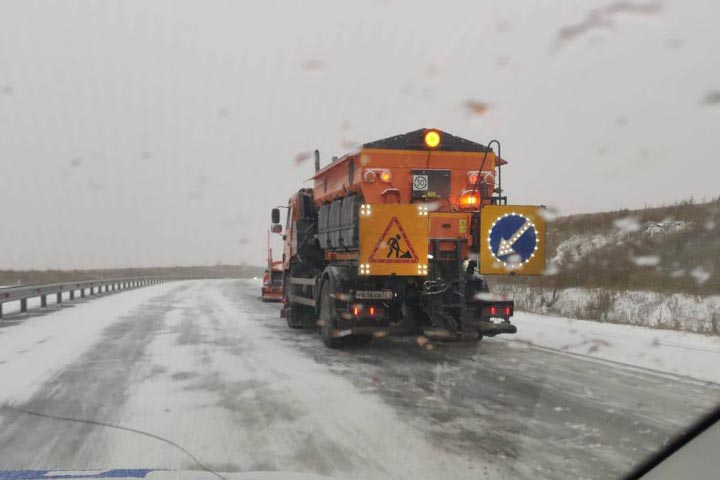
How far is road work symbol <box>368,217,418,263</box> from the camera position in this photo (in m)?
8.46

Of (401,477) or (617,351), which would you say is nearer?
(401,477)

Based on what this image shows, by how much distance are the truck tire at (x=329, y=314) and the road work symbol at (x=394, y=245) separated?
1301mm

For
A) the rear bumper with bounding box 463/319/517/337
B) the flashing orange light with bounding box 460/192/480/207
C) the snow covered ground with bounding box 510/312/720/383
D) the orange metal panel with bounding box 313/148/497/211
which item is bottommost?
the snow covered ground with bounding box 510/312/720/383

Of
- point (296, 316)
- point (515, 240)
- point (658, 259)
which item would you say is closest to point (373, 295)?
point (515, 240)

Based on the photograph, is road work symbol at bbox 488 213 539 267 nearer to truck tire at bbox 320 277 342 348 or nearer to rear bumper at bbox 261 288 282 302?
truck tire at bbox 320 277 342 348

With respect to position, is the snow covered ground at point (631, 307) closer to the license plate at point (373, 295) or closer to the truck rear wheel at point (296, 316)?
the license plate at point (373, 295)

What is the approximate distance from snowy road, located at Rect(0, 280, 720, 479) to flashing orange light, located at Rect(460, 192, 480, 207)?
92.9 inches

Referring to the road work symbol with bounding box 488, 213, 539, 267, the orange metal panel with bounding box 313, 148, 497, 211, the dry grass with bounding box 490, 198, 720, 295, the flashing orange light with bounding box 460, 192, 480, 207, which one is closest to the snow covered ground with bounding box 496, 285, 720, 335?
the dry grass with bounding box 490, 198, 720, 295

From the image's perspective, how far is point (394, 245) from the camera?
8477 mm

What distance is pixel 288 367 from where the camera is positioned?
26.2 ft

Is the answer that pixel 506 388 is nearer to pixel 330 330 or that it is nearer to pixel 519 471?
pixel 519 471

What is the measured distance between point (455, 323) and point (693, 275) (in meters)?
10.2

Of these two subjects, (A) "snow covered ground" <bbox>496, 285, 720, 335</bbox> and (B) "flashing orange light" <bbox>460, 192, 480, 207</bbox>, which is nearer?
(B) "flashing orange light" <bbox>460, 192, 480, 207</bbox>

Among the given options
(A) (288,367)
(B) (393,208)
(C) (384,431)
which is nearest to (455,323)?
(B) (393,208)
